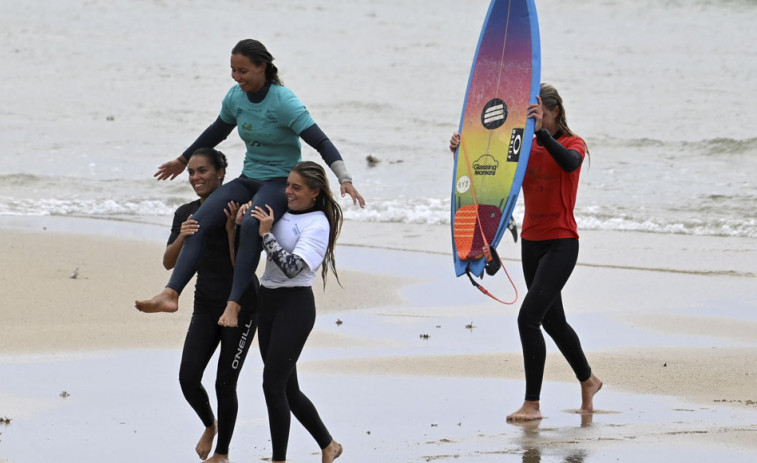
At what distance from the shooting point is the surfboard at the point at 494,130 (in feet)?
20.3

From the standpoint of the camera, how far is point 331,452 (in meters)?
4.61

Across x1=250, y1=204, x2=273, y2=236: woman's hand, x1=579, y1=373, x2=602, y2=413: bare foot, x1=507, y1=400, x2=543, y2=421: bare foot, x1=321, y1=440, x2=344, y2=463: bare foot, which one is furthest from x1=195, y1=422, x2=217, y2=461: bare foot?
x1=579, y1=373, x2=602, y2=413: bare foot

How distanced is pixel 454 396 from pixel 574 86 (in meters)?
21.5

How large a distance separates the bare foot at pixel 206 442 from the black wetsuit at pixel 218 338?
0.27 ft

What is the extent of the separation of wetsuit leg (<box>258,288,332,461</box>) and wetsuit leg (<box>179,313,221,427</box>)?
0.91ft

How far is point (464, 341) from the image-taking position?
7348mm

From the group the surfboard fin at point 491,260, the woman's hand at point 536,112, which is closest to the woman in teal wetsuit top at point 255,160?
the woman's hand at point 536,112

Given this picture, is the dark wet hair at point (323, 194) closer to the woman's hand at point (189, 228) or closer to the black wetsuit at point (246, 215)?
the black wetsuit at point (246, 215)

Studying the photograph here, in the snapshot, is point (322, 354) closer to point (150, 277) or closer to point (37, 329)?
point (37, 329)

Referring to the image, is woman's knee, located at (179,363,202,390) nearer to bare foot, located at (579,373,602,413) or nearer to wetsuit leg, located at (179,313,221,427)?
wetsuit leg, located at (179,313,221,427)

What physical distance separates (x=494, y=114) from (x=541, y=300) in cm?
142

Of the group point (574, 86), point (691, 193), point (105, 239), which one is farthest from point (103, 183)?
point (574, 86)

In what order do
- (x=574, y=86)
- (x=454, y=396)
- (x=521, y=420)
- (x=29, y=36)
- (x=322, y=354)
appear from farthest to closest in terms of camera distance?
1. (x=29, y=36)
2. (x=574, y=86)
3. (x=322, y=354)
4. (x=454, y=396)
5. (x=521, y=420)

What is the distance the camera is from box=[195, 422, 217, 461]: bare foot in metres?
4.83
